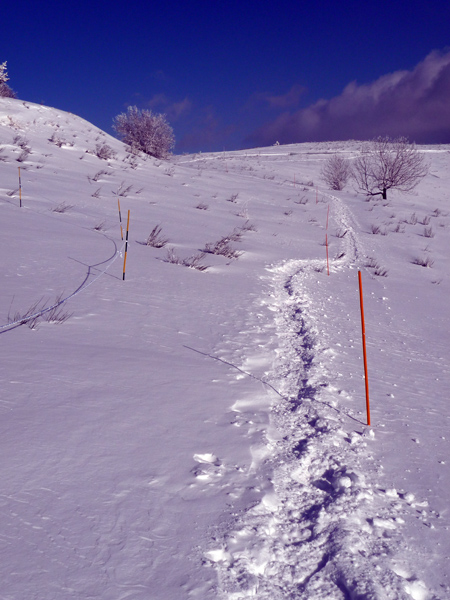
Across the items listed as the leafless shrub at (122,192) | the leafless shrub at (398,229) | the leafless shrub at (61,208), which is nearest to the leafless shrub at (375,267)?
the leafless shrub at (398,229)

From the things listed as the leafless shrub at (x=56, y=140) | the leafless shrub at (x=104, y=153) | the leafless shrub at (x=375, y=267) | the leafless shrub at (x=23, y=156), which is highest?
the leafless shrub at (x=56, y=140)

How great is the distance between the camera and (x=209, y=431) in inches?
121

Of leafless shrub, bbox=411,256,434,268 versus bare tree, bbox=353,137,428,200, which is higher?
bare tree, bbox=353,137,428,200

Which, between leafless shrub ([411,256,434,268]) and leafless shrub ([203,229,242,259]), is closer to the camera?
leafless shrub ([203,229,242,259])

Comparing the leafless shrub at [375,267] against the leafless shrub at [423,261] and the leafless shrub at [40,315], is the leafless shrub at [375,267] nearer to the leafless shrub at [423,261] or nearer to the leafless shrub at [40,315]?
the leafless shrub at [423,261]

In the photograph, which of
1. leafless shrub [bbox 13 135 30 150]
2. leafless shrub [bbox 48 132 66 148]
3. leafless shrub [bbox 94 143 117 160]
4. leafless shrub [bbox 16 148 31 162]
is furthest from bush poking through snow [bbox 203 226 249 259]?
leafless shrub [bbox 48 132 66 148]

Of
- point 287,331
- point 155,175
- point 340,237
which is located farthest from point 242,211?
point 287,331

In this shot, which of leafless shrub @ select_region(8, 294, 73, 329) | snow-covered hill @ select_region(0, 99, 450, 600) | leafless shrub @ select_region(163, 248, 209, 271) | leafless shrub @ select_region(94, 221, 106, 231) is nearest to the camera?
snow-covered hill @ select_region(0, 99, 450, 600)

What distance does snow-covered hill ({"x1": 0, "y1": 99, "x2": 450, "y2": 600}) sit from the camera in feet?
6.56

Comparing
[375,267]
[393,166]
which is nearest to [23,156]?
[375,267]

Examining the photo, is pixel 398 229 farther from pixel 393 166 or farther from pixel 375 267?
pixel 393 166

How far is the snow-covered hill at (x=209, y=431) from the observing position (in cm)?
200

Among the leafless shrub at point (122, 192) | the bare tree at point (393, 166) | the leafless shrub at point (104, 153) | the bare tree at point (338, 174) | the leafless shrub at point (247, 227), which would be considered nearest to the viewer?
the leafless shrub at point (247, 227)

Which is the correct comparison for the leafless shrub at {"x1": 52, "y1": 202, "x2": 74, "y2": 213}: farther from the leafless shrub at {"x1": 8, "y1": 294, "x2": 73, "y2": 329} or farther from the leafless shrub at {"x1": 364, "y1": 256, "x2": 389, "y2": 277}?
the leafless shrub at {"x1": 364, "y1": 256, "x2": 389, "y2": 277}
